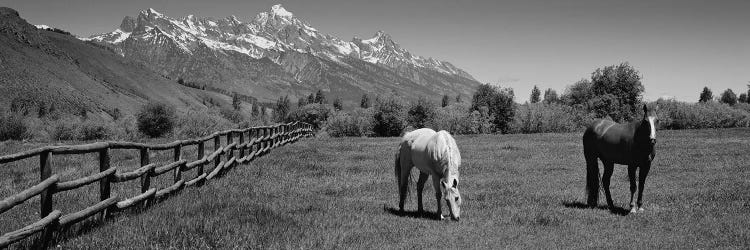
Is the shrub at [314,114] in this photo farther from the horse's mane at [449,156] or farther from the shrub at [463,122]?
the horse's mane at [449,156]

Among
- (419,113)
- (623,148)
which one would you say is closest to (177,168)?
(623,148)

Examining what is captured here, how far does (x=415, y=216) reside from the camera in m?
11.5

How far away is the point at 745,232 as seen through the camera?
9.94 m

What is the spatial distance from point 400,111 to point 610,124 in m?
83.3

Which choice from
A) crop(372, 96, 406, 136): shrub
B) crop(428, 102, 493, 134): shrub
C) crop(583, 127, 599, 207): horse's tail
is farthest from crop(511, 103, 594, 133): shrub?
crop(583, 127, 599, 207): horse's tail

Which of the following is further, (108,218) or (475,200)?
(475,200)

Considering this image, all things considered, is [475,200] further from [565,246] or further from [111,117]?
[111,117]

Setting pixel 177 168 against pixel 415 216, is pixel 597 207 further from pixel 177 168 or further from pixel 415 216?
pixel 177 168

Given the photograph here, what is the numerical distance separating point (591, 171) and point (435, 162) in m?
5.01

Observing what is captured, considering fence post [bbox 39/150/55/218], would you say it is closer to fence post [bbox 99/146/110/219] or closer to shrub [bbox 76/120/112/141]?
fence post [bbox 99/146/110/219]

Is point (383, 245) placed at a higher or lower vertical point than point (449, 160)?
lower

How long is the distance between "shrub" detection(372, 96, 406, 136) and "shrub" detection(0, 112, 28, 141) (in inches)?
2150

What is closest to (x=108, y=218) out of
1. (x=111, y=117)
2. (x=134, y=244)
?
(x=134, y=244)

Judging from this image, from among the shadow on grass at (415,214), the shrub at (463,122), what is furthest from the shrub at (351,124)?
the shadow on grass at (415,214)
